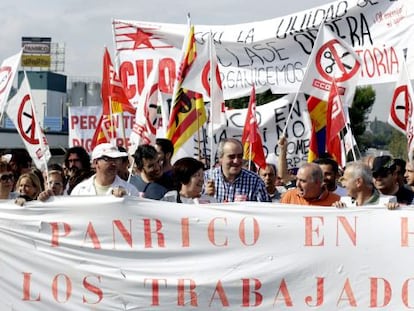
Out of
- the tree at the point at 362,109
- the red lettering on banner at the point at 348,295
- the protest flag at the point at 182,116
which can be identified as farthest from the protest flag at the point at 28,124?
the tree at the point at 362,109

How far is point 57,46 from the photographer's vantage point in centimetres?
10394

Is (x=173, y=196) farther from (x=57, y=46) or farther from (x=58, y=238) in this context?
(x=57, y=46)

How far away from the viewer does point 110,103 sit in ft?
36.3

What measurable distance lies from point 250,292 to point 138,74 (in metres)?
6.49

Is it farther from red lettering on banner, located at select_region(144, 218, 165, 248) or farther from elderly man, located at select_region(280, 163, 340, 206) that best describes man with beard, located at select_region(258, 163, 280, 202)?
red lettering on banner, located at select_region(144, 218, 165, 248)

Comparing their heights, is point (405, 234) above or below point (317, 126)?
below

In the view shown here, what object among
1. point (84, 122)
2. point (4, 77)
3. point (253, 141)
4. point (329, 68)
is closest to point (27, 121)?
point (4, 77)

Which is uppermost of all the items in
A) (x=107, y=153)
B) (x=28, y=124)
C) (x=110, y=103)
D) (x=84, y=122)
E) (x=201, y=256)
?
(x=110, y=103)

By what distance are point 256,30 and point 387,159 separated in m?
4.72

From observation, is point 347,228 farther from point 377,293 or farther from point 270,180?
point 270,180

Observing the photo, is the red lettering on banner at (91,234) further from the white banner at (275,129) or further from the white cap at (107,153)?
the white banner at (275,129)

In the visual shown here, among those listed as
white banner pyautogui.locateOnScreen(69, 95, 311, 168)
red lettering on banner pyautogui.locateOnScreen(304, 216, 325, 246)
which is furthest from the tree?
red lettering on banner pyautogui.locateOnScreen(304, 216, 325, 246)

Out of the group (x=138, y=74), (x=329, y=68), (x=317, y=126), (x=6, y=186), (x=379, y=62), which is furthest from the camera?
(x=138, y=74)

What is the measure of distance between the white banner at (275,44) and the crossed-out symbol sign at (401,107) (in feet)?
4.43
